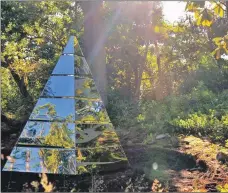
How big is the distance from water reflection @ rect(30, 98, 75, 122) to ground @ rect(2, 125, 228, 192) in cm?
74

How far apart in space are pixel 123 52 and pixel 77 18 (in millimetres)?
3726

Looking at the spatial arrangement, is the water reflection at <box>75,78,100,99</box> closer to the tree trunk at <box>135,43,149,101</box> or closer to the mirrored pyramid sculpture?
the mirrored pyramid sculpture

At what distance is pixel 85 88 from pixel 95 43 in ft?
12.8

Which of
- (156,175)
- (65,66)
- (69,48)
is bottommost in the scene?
(156,175)

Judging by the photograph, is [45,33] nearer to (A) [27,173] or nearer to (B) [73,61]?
(B) [73,61]

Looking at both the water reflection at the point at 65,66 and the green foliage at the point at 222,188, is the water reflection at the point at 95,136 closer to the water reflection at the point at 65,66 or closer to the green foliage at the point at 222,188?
the water reflection at the point at 65,66

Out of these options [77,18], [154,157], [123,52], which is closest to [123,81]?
[123,52]

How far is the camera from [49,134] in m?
4.16

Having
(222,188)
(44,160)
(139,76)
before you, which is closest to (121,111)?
(139,76)

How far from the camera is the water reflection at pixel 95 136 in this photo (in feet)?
13.7

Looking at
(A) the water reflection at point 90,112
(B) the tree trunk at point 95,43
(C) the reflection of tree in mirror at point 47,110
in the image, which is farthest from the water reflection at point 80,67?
(B) the tree trunk at point 95,43

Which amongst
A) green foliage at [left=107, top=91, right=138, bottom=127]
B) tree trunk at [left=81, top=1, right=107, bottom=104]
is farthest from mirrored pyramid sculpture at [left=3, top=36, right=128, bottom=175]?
green foliage at [left=107, top=91, right=138, bottom=127]

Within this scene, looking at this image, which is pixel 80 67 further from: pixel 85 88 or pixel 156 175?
pixel 156 175

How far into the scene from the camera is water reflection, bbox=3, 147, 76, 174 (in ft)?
13.3
